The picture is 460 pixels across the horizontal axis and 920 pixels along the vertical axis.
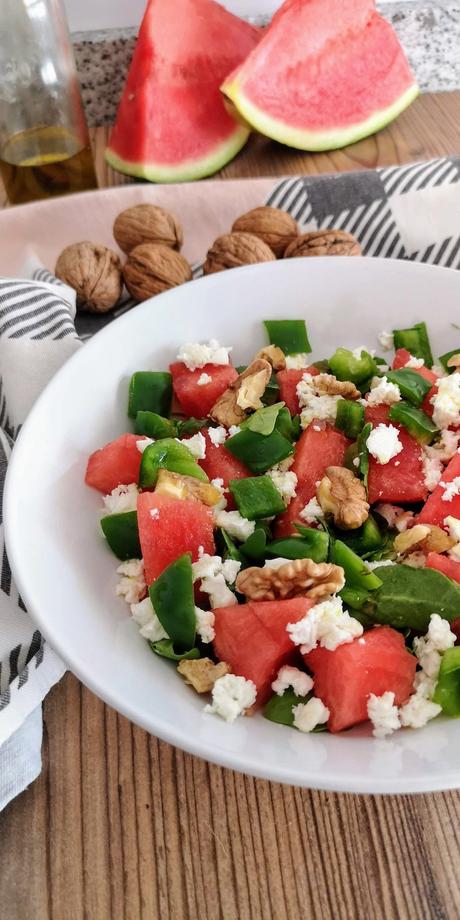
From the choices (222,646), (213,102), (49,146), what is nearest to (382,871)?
(222,646)

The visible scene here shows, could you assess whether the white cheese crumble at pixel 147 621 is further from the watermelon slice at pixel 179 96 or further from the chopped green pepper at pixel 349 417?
the watermelon slice at pixel 179 96

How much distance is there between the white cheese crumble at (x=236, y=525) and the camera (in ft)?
4.55

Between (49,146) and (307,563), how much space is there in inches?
70.9

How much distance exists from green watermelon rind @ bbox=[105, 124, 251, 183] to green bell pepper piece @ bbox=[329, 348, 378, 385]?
132 centimetres

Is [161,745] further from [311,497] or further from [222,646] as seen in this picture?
[311,497]

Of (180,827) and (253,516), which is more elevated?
(253,516)

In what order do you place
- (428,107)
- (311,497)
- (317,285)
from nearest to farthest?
(311,497), (317,285), (428,107)

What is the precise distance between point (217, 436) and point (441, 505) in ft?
1.35

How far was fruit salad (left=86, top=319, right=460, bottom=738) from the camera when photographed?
1.20m

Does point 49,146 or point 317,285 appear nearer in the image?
point 317,285

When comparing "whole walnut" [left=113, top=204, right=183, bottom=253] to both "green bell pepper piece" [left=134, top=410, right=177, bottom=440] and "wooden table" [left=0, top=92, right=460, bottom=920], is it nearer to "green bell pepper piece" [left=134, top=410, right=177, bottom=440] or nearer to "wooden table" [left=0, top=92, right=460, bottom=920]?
"green bell pepper piece" [left=134, top=410, right=177, bottom=440]

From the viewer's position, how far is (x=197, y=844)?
133 centimetres

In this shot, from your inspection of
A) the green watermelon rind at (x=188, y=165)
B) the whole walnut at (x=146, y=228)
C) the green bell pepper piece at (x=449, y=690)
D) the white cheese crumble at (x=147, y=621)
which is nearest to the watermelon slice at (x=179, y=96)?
the green watermelon rind at (x=188, y=165)

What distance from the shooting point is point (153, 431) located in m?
1.58
